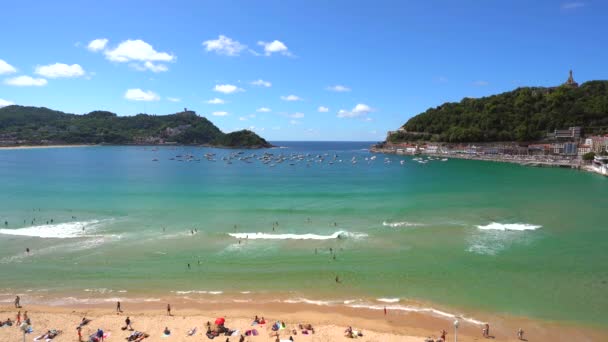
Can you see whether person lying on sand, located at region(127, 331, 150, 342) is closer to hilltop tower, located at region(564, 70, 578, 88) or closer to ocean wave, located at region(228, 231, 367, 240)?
ocean wave, located at region(228, 231, 367, 240)

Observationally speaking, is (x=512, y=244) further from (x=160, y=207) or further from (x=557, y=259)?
(x=160, y=207)

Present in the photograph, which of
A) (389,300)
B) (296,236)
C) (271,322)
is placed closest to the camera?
(271,322)

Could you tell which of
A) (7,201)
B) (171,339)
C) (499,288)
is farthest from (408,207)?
(7,201)

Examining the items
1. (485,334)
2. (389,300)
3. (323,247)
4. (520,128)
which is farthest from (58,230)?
(520,128)

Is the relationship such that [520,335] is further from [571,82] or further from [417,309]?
[571,82]

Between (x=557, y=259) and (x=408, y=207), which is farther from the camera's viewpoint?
(x=408, y=207)

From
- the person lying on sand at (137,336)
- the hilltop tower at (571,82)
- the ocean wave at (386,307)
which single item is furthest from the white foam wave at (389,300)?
the hilltop tower at (571,82)

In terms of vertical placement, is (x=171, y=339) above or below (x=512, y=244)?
below

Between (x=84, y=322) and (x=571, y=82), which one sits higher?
(x=571, y=82)
